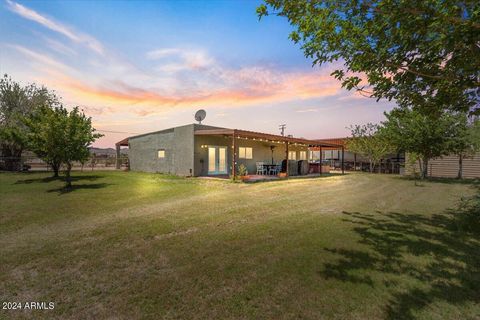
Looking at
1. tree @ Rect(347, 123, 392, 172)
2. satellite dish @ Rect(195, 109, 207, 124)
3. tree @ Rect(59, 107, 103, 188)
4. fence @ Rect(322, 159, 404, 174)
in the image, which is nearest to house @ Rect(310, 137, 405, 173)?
fence @ Rect(322, 159, 404, 174)

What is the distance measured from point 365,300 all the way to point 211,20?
9624mm

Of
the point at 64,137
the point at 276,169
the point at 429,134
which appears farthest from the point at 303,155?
the point at 64,137

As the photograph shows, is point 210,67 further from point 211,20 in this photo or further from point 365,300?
point 365,300

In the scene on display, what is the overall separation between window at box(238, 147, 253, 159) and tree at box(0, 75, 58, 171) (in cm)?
1839

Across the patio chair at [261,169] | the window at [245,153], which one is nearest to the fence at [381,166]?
the patio chair at [261,169]

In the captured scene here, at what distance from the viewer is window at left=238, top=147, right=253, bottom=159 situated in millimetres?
19797

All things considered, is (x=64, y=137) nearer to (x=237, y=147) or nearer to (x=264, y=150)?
(x=237, y=147)

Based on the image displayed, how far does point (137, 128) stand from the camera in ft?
119

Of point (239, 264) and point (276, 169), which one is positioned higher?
point (276, 169)

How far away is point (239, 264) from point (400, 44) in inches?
174

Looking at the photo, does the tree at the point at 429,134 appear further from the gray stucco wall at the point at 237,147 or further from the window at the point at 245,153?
the window at the point at 245,153

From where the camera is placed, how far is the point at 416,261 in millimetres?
3891

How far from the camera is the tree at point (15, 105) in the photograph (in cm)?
2150

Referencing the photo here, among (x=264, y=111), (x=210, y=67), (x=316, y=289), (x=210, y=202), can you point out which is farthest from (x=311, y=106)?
(x=316, y=289)
